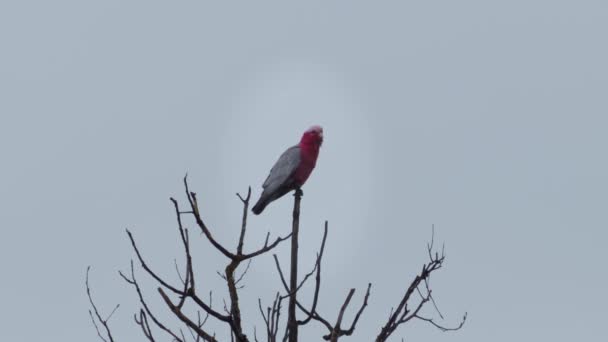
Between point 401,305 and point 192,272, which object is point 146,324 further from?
point 401,305

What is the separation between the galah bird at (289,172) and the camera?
33.4ft

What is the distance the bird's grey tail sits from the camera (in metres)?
10.2

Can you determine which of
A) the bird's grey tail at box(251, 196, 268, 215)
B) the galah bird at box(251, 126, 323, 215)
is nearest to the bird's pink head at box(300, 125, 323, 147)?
the galah bird at box(251, 126, 323, 215)

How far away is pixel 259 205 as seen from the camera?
10.3 m

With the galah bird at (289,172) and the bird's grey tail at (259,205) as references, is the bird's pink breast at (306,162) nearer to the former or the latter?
the galah bird at (289,172)

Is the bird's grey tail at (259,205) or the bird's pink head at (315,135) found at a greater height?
the bird's pink head at (315,135)

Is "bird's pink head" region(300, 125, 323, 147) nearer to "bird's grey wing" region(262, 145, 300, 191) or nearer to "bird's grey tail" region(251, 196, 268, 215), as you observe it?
"bird's grey wing" region(262, 145, 300, 191)

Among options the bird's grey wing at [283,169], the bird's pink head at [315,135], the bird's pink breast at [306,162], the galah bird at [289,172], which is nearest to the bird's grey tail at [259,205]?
the galah bird at [289,172]

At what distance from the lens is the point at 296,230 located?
4109mm

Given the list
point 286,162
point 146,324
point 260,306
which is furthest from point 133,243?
point 286,162

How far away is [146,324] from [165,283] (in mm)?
386

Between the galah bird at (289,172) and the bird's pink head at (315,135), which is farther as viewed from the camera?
the bird's pink head at (315,135)

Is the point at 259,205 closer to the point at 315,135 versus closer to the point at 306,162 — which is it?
the point at 306,162

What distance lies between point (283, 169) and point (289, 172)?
13 centimetres
